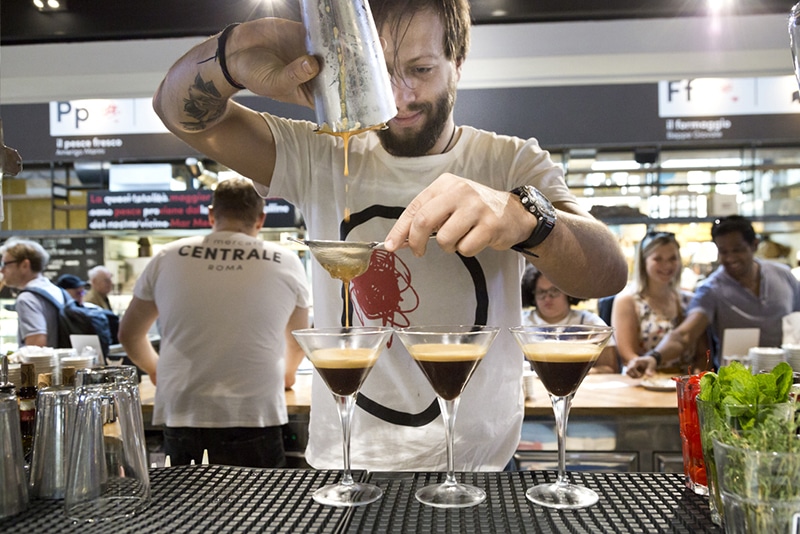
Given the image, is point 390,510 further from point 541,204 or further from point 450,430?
point 541,204

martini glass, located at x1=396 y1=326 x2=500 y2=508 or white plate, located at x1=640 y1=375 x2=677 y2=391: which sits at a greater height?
martini glass, located at x1=396 y1=326 x2=500 y2=508

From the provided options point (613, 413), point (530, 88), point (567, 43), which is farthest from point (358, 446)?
point (567, 43)

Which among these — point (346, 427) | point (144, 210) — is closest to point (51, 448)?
point (346, 427)

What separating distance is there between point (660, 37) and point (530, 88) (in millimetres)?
1439

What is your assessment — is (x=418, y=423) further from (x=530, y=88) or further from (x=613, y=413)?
(x=530, y=88)

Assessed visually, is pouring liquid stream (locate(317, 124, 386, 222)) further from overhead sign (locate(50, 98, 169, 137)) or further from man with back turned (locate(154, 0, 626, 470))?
overhead sign (locate(50, 98, 169, 137))

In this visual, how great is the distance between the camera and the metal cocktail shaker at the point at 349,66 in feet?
4.55

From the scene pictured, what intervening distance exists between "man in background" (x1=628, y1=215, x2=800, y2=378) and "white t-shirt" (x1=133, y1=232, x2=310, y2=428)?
2209 millimetres

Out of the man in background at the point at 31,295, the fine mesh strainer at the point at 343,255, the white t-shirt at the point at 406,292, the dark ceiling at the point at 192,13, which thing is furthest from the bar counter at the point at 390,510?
the man in background at the point at 31,295

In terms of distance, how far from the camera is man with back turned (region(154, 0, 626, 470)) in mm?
1615

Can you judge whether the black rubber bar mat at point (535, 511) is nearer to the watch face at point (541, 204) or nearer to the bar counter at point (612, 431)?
the watch face at point (541, 204)

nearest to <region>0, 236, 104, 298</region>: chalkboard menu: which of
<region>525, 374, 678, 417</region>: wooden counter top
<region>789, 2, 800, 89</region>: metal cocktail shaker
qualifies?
<region>525, 374, 678, 417</region>: wooden counter top

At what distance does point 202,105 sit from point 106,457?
0.93 m

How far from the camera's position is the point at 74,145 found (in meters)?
4.18
